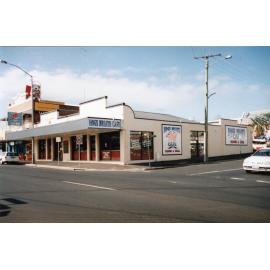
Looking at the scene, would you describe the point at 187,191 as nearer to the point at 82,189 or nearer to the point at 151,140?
the point at 82,189

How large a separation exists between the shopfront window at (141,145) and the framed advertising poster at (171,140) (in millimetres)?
1605

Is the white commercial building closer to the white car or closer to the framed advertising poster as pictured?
the framed advertising poster

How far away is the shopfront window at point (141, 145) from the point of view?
2664 centimetres

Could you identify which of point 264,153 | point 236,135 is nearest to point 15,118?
point 236,135

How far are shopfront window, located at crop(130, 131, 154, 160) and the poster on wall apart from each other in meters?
13.1

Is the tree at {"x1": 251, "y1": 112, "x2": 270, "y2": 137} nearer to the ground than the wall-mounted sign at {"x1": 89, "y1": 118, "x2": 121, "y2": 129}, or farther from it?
farther from it

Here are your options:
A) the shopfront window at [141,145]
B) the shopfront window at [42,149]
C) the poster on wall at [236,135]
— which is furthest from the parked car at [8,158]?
the poster on wall at [236,135]

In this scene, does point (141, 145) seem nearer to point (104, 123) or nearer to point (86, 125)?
point (104, 123)

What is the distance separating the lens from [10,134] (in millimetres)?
40500

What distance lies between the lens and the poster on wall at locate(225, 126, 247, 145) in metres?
37.3

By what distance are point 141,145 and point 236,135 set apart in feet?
54.0

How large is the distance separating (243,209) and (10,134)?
3790cm

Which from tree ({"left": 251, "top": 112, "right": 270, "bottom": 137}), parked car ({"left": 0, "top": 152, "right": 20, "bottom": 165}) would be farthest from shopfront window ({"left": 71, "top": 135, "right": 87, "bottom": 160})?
tree ({"left": 251, "top": 112, "right": 270, "bottom": 137})

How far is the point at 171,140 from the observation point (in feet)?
97.4
